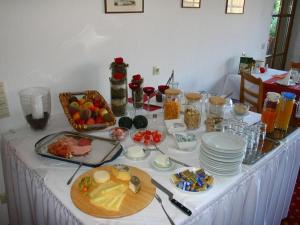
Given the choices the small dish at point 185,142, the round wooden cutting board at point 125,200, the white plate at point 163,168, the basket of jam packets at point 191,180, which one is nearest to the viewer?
the round wooden cutting board at point 125,200

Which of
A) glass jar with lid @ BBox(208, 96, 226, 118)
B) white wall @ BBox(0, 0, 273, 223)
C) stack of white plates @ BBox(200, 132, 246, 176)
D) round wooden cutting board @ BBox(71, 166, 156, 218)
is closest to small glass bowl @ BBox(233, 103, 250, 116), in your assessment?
glass jar with lid @ BBox(208, 96, 226, 118)

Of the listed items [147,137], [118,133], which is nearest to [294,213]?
[147,137]

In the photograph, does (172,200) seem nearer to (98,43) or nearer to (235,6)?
(98,43)

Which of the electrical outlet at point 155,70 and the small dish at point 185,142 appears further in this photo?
the electrical outlet at point 155,70

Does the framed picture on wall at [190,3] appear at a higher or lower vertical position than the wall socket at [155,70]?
higher

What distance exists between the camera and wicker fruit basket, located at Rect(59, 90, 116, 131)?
1.35m

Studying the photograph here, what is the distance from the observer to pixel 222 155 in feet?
3.36

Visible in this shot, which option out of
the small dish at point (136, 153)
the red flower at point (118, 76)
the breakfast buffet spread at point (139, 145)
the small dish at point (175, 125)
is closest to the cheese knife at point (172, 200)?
the breakfast buffet spread at point (139, 145)

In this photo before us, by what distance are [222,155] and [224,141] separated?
0.11 m

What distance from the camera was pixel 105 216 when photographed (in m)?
0.84

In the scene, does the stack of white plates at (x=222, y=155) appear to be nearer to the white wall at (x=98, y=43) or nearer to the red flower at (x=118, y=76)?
the red flower at (x=118, y=76)

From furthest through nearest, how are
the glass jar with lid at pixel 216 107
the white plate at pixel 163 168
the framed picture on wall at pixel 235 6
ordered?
the framed picture on wall at pixel 235 6 → the glass jar with lid at pixel 216 107 → the white plate at pixel 163 168

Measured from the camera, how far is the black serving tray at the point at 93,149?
1116mm

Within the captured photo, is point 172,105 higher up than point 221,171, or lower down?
higher up
